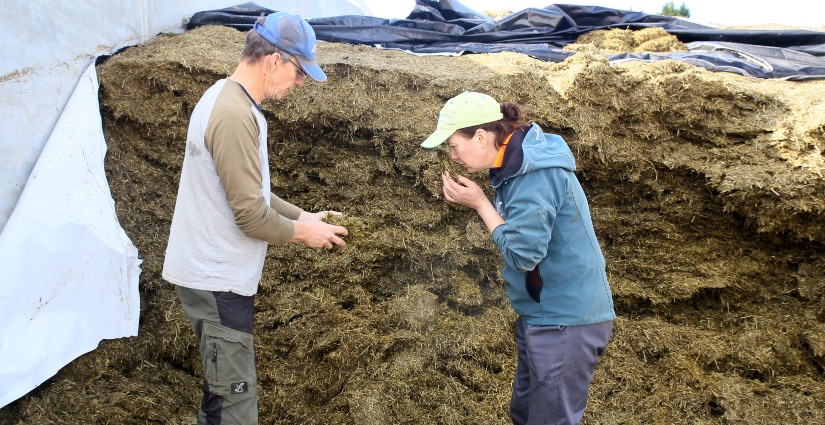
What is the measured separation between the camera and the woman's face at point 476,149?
2.28 m

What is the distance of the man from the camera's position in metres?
2.20

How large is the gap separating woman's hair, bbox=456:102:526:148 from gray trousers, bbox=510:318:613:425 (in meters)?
0.72

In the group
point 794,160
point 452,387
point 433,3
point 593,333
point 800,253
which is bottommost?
point 452,387

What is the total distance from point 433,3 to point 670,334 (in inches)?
149

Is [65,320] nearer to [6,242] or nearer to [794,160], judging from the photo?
[6,242]

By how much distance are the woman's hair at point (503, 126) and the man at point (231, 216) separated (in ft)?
2.31

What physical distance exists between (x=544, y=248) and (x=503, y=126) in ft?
1.57

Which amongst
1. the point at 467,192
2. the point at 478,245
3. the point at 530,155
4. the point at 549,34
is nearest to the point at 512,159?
the point at 530,155

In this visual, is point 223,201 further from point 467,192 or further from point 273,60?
point 467,192

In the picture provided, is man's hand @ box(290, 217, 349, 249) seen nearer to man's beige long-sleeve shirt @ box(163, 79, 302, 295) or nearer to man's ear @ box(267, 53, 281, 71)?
man's beige long-sleeve shirt @ box(163, 79, 302, 295)

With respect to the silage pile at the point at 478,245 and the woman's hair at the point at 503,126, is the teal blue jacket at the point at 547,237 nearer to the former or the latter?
the woman's hair at the point at 503,126

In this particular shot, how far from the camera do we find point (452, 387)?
11.3ft

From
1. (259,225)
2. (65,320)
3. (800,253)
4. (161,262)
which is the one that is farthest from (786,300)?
(65,320)

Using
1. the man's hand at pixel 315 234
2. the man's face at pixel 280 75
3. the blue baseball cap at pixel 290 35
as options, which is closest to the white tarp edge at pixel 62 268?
the man's hand at pixel 315 234
